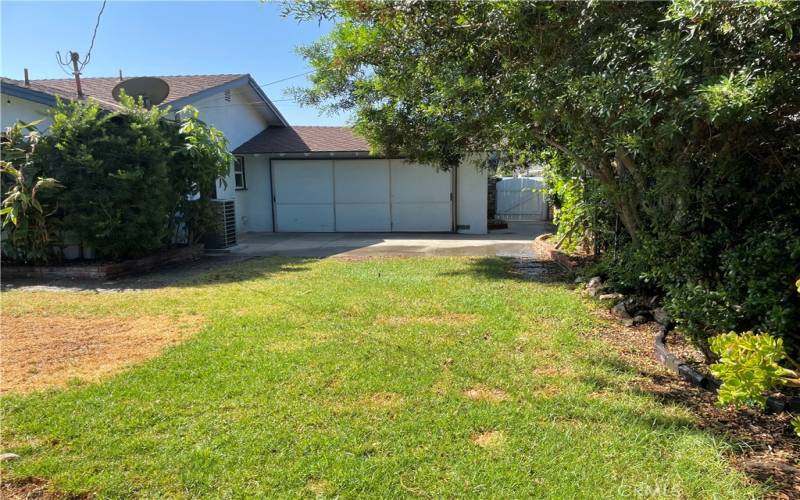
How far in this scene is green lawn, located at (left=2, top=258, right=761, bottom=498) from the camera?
8.73 ft

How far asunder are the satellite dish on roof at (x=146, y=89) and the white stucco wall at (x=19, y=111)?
Answer: 1456mm

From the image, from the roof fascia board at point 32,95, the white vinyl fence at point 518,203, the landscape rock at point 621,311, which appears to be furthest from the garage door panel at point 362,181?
the landscape rock at point 621,311

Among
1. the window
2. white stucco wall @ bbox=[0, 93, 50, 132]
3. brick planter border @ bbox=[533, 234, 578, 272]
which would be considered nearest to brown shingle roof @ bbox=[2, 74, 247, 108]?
white stucco wall @ bbox=[0, 93, 50, 132]

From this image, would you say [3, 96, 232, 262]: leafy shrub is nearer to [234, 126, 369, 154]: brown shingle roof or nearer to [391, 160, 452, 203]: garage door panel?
[234, 126, 369, 154]: brown shingle roof

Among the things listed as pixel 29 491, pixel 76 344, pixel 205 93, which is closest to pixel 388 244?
pixel 205 93

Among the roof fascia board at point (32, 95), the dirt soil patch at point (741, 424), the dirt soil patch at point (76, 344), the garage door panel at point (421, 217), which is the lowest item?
the dirt soil patch at point (741, 424)

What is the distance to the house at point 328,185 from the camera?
1561cm

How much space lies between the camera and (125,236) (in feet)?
28.4

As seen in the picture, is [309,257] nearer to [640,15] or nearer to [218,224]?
[218,224]

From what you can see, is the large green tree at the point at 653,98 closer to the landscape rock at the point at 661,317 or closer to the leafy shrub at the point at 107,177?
the landscape rock at the point at 661,317

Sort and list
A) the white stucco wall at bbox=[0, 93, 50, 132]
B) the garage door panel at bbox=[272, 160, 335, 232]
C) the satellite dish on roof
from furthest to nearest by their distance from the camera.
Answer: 1. the garage door panel at bbox=[272, 160, 335, 232]
2. the satellite dish on roof
3. the white stucco wall at bbox=[0, 93, 50, 132]

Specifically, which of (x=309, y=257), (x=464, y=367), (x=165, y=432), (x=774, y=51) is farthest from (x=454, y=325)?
(x=309, y=257)

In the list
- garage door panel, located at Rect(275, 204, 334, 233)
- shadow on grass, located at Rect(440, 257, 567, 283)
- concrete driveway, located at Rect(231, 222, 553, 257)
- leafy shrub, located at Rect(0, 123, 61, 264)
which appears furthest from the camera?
garage door panel, located at Rect(275, 204, 334, 233)

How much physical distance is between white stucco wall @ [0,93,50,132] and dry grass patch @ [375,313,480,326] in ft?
28.9
